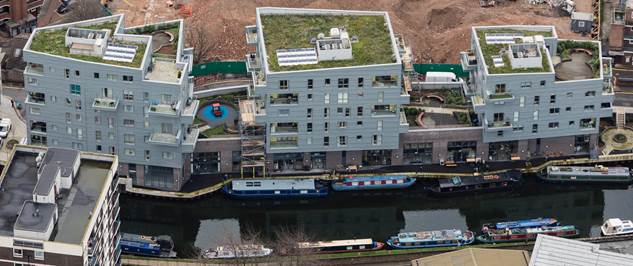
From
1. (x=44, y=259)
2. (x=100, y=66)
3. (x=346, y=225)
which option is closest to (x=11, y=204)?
(x=44, y=259)

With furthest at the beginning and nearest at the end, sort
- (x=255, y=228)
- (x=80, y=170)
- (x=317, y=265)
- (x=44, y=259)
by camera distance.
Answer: (x=255, y=228) → (x=317, y=265) → (x=80, y=170) → (x=44, y=259)

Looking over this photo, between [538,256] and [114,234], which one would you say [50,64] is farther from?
[538,256]

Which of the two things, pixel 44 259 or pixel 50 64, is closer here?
pixel 44 259

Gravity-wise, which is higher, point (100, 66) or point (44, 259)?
point (100, 66)

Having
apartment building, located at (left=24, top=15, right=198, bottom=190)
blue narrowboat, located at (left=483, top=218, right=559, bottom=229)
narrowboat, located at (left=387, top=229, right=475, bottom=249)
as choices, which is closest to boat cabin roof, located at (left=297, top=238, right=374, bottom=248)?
narrowboat, located at (left=387, top=229, right=475, bottom=249)

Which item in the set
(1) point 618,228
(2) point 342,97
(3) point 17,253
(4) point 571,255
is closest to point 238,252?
(2) point 342,97

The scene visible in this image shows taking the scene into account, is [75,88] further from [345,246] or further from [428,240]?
[428,240]
